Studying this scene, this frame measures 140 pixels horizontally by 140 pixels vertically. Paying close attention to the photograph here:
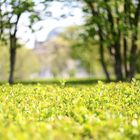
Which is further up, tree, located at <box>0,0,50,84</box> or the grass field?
the grass field

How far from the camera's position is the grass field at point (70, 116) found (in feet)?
17.3

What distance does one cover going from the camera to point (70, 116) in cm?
768

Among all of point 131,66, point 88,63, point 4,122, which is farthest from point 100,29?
point 88,63

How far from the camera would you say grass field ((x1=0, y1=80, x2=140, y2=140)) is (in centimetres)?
527

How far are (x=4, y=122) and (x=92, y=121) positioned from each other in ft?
3.84

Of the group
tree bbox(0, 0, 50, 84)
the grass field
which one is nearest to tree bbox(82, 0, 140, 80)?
tree bbox(0, 0, 50, 84)

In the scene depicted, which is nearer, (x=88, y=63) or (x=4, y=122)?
(x=4, y=122)

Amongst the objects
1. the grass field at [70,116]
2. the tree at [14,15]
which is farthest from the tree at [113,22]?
the grass field at [70,116]

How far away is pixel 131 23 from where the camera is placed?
32812 mm

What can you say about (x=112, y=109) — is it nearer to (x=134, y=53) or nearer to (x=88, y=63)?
(x=134, y=53)

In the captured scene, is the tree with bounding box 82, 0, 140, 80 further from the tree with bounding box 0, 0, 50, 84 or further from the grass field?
the grass field

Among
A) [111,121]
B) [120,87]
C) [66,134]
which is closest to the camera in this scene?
[66,134]

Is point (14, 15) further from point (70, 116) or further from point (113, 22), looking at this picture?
point (70, 116)

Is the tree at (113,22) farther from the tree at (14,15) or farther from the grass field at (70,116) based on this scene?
the grass field at (70,116)
